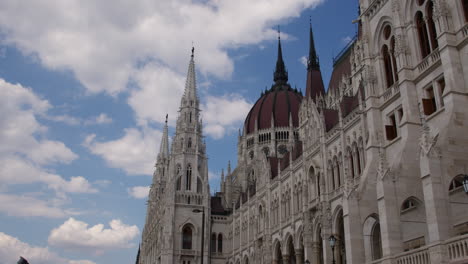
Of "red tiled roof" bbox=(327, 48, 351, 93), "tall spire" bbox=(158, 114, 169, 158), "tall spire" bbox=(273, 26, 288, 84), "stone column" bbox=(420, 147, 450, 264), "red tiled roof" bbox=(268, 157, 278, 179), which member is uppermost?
"tall spire" bbox=(273, 26, 288, 84)

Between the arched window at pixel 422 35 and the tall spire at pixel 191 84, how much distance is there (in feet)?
192

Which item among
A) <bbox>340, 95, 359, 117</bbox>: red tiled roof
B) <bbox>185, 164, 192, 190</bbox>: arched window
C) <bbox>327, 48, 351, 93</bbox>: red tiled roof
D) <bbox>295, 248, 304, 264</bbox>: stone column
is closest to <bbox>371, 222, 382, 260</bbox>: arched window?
<bbox>340, 95, 359, 117</bbox>: red tiled roof

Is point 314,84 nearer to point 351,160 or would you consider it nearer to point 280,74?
point 280,74

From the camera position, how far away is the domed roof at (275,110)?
90.6m

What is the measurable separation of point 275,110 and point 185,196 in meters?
27.5

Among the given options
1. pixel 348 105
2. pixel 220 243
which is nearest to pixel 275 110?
pixel 220 243

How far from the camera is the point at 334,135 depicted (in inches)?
1684

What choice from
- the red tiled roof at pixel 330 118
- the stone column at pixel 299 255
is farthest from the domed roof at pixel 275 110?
the stone column at pixel 299 255

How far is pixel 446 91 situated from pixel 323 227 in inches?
787

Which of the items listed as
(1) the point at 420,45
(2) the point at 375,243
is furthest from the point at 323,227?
(1) the point at 420,45

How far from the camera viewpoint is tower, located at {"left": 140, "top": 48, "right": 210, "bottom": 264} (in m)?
71.2

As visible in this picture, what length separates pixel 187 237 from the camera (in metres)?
73.1

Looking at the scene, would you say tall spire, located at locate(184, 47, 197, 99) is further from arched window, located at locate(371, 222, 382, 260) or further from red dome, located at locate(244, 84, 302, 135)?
arched window, located at locate(371, 222, 382, 260)

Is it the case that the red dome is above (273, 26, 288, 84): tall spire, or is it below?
below
